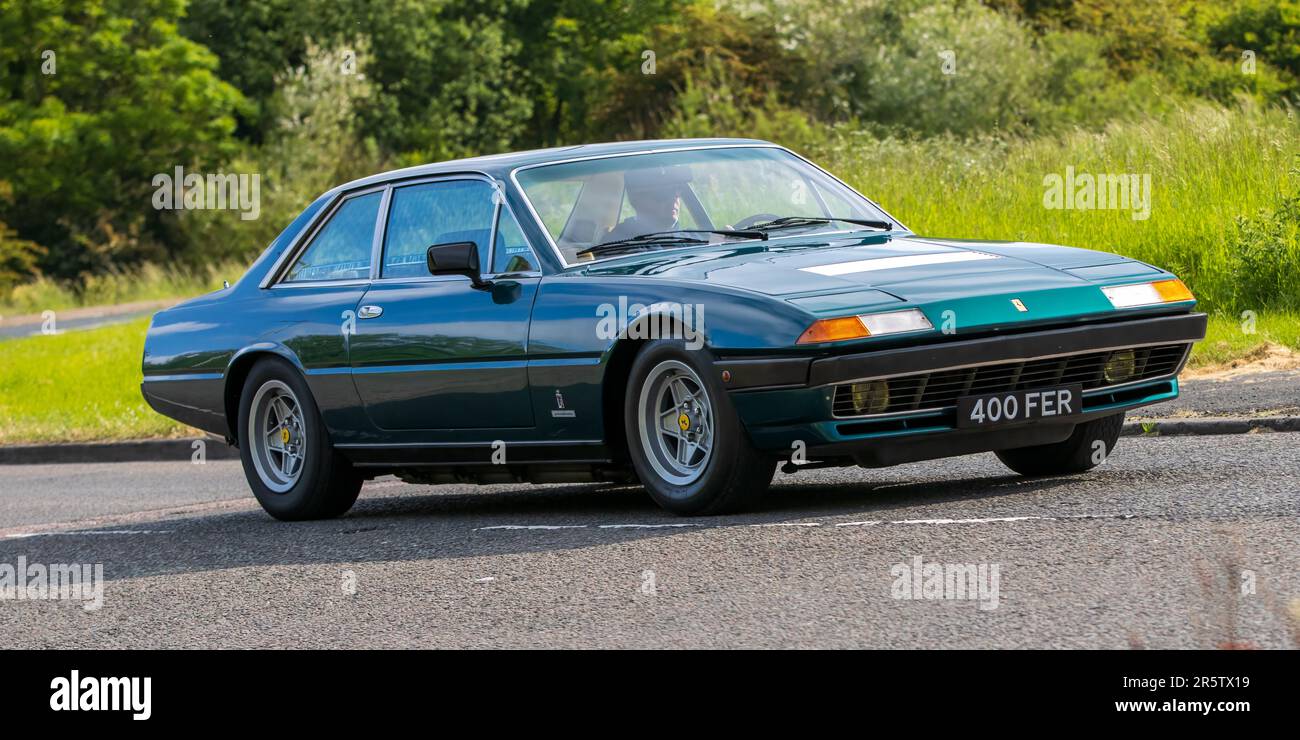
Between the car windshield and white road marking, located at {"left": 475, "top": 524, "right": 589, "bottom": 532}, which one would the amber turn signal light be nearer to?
the car windshield

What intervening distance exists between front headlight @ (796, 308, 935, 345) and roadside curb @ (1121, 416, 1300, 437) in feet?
11.9

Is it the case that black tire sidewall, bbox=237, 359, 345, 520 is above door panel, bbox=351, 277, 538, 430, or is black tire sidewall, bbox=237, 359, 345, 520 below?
below

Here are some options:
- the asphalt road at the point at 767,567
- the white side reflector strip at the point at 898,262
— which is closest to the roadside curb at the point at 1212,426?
the asphalt road at the point at 767,567

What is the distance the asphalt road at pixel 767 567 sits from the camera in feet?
18.9

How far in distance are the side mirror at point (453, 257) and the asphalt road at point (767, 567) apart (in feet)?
4.00

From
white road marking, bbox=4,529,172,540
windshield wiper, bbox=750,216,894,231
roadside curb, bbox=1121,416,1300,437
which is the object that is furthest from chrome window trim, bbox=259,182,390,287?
roadside curb, bbox=1121,416,1300,437

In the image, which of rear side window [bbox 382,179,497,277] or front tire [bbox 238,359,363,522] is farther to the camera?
front tire [bbox 238,359,363,522]

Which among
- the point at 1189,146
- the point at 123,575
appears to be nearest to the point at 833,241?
the point at 123,575

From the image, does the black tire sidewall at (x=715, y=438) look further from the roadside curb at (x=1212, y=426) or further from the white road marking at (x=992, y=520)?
the roadside curb at (x=1212, y=426)

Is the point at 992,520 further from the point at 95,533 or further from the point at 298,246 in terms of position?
the point at 95,533

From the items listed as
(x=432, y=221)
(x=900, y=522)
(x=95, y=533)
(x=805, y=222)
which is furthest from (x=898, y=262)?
(x=95, y=533)

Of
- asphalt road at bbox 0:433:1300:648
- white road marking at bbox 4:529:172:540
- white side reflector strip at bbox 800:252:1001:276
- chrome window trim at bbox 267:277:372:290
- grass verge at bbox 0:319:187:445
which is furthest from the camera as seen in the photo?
grass verge at bbox 0:319:187:445

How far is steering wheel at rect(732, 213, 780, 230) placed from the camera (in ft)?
29.4
